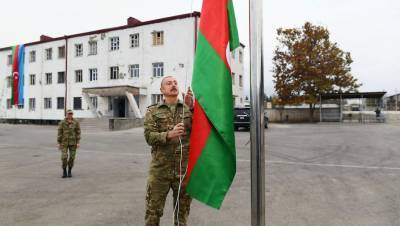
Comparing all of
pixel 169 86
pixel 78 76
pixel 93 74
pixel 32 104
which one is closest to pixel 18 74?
pixel 32 104

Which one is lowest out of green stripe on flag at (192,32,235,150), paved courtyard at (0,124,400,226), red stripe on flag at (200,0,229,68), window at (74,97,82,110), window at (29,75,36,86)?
paved courtyard at (0,124,400,226)

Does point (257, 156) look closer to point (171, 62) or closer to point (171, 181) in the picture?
point (171, 181)

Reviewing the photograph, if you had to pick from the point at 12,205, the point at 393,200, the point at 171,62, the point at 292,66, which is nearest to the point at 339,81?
the point at 292,66

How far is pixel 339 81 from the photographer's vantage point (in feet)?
117

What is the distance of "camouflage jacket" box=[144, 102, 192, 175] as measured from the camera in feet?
10.4

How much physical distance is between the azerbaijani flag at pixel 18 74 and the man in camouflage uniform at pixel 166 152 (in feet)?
131

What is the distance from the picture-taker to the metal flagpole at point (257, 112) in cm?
215

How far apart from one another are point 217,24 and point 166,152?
1375mm

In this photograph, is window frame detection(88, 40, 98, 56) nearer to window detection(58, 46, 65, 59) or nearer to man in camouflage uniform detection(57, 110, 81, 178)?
window detection(58, 46, 65, 59)

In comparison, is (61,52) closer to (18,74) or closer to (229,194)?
(18,74)

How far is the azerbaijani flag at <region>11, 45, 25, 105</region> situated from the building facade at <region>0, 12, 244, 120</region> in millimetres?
665

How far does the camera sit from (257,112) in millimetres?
2139

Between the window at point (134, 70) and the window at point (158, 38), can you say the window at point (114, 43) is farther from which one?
the window at point (158, 38)

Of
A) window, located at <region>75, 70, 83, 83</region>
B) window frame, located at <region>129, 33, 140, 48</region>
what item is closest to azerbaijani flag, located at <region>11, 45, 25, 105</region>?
window, located at <region>75, 70, 83, 83</region>
